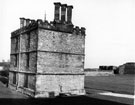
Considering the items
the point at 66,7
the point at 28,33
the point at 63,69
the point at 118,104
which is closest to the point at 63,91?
the point at 63,69

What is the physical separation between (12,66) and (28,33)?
713 centimetres

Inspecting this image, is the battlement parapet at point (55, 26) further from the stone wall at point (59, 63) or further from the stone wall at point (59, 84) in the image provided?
the stone wall at point (59, 84)

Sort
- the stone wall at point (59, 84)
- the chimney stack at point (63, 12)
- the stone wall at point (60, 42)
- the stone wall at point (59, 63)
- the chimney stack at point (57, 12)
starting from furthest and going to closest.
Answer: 1. the chimney stack at point (63, 12)
2. the chimney stack at point (57, 12)
3. the stone wall at point (60, 42)
4. the stone wall at point (59, 63)
5. the stone wall at point (59, 84)

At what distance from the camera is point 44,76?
1855 cm

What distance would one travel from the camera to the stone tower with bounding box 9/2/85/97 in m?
18.4

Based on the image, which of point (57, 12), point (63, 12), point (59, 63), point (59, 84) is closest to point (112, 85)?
point (59, 84)

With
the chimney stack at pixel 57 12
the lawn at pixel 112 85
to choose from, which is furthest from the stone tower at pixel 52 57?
the lawn at pixel 112 85

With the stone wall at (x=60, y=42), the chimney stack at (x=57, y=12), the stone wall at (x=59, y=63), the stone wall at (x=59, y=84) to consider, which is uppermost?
the chimney stack at (x=57, y=12)

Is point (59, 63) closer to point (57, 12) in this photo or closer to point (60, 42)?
point (60, 42)

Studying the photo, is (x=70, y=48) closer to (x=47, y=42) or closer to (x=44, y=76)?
(x=47, y=42)

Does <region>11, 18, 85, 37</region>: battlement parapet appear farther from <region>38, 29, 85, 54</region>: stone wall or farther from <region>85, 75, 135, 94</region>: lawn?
<region>85, 75, 135, 94</region>: lawn

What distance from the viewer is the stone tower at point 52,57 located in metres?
18.4

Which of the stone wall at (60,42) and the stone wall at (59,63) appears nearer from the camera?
the stone wall at (59,63)

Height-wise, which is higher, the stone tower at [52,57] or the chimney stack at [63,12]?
the chimney stack at [63,12]
